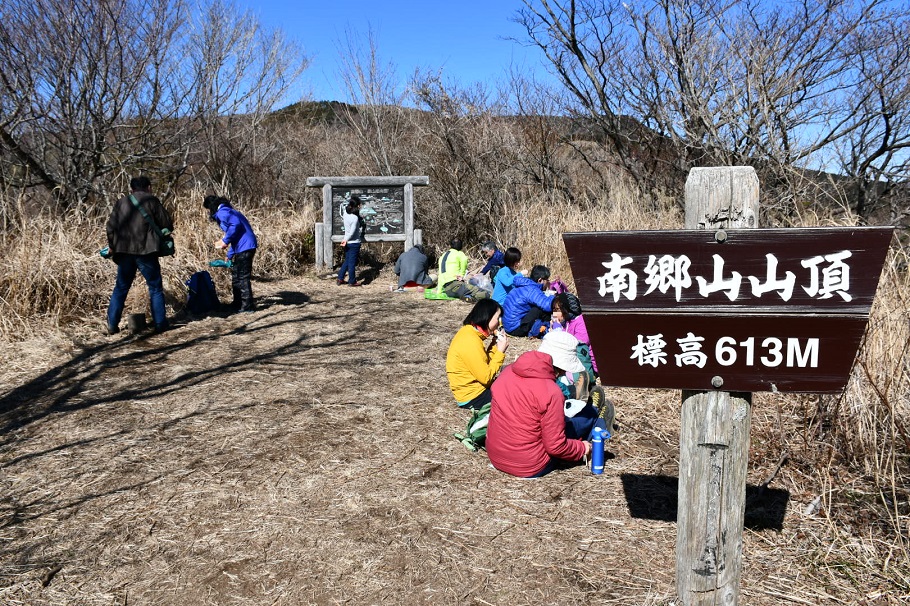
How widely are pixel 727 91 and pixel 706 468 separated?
7.31m

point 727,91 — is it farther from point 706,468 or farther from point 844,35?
point 706,468

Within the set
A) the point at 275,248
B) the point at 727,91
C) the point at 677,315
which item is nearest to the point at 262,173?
the point at 275,248

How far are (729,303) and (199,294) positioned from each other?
6.98 metres

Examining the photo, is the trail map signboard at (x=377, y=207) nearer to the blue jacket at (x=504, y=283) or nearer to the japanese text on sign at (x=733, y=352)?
the blue jacket at (x=504, y=283)

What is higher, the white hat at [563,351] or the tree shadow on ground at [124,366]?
the white hat at [563,351]

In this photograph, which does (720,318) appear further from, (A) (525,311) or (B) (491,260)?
(B) (491,260)

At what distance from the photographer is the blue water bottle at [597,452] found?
4246 mm

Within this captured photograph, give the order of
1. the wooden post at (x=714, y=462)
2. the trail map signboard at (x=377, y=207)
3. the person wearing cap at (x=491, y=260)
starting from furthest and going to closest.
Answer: the trail map signboard at (x=377, y=207)
the person wearing cap at (x=491, y=260)
the wooden post at (x=714, y=462)

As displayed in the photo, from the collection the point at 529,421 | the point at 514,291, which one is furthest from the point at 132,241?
the point at 529,421

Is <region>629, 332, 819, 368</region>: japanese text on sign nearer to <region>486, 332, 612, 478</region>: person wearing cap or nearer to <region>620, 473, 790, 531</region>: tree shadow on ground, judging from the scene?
<region>620, 473, 790, 531</region>: tree shadow on ground

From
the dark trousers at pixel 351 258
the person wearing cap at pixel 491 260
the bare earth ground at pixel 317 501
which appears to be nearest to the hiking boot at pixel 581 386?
the bare earth ground at pixel 317 501

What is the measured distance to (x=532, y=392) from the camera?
4.05 metres

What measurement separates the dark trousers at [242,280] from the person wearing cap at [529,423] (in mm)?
4907

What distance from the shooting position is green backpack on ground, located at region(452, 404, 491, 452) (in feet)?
15.1
